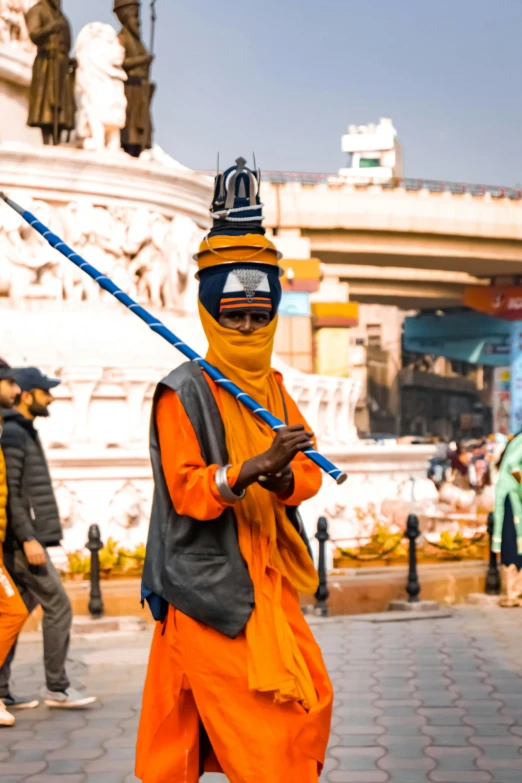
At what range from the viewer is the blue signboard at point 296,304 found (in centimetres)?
3938

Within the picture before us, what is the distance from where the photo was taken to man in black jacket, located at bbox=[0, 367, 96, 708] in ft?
22.0

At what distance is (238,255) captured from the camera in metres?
4.22

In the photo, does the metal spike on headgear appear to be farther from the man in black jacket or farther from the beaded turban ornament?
the man in black jacket

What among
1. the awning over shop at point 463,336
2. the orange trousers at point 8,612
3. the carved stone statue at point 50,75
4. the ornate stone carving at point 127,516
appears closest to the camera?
the orange trousers at point 8,612

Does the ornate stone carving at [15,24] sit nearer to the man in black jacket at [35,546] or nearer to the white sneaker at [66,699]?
the man in black jacket at [35,546]

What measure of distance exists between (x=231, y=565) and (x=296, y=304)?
35.7 m

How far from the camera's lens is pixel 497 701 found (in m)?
7.04

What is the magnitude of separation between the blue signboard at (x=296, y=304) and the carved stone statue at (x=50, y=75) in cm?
2314

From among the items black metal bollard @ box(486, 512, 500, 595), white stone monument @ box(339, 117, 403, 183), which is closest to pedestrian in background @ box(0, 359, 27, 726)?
black metal bollard @ box(486, 512, 500, 595)

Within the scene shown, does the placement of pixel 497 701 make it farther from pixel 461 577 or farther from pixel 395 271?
pixel 395 271

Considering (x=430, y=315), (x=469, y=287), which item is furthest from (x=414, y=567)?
(x=430, y=315)

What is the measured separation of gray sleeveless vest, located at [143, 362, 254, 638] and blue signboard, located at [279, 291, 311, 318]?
3527 centimetres

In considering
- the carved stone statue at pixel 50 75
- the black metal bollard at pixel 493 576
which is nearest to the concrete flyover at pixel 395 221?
the carved stone statue at pixel 50 75

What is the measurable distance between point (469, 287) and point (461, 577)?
122 feet
